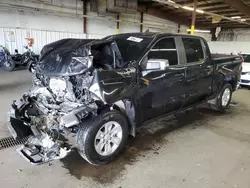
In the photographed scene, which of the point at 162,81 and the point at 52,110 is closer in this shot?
the point at 52,110

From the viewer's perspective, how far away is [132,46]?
9.64 feet

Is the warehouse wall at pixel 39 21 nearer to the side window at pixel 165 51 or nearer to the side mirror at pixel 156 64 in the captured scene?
the side window at pixel 165 51

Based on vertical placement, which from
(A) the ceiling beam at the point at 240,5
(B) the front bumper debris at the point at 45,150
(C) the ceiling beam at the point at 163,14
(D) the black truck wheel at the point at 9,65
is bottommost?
(B) the front bumper debris at the point at 45,150

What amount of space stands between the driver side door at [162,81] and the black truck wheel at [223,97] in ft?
5.13

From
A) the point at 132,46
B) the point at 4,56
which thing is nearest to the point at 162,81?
the point at 132,46

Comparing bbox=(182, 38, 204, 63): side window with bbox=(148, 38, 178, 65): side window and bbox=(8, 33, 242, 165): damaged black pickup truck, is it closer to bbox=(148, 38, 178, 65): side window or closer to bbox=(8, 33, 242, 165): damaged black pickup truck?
bbox=(8, 33, 242, 165): damaged black pickup truck

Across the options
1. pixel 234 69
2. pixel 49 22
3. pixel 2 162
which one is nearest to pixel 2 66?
pixel 49 22

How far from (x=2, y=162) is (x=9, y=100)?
9.02ft

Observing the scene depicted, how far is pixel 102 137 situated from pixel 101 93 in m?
0.57

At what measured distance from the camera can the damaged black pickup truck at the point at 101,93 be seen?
7.61ft

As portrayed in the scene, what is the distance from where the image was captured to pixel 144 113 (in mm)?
2801

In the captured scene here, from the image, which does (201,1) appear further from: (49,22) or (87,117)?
(87,117)

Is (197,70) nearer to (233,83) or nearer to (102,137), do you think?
(233,83)

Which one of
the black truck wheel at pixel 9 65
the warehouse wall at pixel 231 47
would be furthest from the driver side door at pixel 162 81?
the warehouse wall at pixel 231 47
